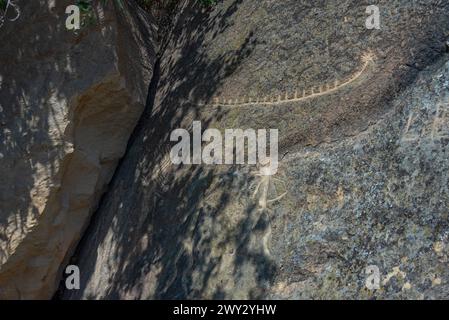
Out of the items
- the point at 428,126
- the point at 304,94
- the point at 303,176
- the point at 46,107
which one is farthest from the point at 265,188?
the point at 46,107

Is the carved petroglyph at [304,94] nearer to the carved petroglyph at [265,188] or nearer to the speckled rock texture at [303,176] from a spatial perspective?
the speckled rock texture at [303,176]

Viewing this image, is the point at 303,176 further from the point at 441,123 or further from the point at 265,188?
the point at 441,123

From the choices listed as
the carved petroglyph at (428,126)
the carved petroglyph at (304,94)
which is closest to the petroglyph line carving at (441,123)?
the carved petroglyph at (428,126)

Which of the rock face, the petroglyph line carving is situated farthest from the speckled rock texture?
the rock face

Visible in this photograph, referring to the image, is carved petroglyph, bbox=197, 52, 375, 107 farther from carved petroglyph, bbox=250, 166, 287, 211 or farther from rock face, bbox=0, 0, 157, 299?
rock face, bbox=0, 0, 157, 299

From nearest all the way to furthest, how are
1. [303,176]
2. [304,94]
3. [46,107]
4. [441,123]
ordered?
1. [441,123]
2. [303,176]
3. [304,94]
4. [46,107]
